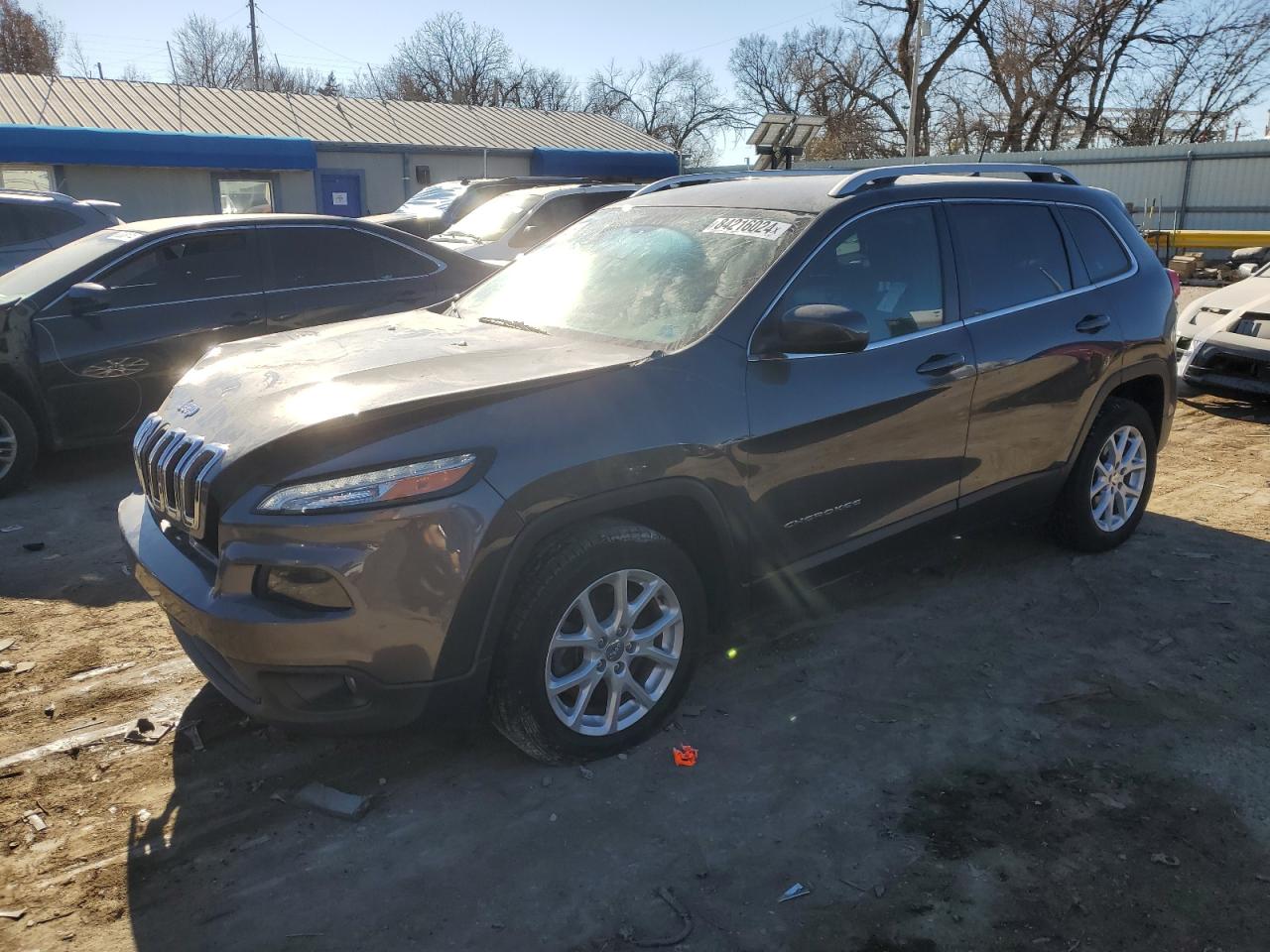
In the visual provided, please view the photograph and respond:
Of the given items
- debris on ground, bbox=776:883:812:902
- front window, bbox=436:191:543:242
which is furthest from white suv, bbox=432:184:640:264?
debris on ground, bbox=776:883:812:902

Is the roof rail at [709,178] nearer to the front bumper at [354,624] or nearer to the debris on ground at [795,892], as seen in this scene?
the front bumper at [354,624]

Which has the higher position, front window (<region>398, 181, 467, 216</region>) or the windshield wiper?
front window (<region>398, 181, 467, 216</region>)

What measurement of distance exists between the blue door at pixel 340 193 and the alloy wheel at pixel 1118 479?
2216 cm

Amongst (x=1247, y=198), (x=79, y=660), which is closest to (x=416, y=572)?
(x=79, y=660)

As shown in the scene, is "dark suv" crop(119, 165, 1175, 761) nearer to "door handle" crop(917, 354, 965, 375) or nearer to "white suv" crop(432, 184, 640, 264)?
"door handle" crop(917, 354, 965, 375)

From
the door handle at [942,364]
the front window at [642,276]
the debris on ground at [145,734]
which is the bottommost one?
the debris on ground at [145,734]

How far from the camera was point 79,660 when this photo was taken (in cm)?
400

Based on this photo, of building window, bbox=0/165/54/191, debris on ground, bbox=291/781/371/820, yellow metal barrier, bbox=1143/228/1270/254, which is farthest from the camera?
yellow metal barrier, bbox=1143/228/1270/254

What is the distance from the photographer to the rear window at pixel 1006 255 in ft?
13.6

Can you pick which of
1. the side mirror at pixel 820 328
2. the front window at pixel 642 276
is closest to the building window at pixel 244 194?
the front window at pixel 642 276

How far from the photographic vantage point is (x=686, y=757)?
3264 millimetres

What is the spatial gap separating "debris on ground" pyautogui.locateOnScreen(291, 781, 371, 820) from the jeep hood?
1109 mm

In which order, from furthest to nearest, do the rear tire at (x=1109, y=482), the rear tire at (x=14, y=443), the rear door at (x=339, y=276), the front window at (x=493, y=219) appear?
the front window at (x=493, y=219) → the rear door at (x=339, y=276) → the rear tire at (x=14, y=443) → the rear tire at (x=1109, y=482)

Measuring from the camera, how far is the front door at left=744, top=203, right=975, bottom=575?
343 cm
